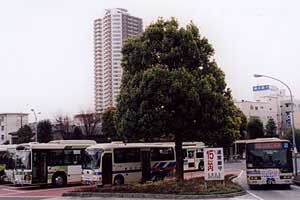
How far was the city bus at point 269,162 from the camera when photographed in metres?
23.5

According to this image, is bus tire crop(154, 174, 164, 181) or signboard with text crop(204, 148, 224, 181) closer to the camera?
signboard with text crop(204, 148, 224, 181)

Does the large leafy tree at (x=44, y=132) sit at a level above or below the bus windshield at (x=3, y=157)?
above

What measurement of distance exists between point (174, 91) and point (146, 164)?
10.1 metres

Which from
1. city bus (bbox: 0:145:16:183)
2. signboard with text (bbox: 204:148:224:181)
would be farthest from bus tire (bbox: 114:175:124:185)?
signboard with text (bbox: 204:148:224:181)

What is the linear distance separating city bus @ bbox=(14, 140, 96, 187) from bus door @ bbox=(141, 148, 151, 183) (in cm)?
467

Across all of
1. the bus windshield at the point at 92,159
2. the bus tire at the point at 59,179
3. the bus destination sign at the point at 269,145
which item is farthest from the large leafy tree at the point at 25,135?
the bus destination sign at the point at 269,145

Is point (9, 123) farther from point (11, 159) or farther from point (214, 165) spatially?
point (214, 165)

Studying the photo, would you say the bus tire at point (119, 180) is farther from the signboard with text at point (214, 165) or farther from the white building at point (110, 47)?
the white building at point (110, 47)

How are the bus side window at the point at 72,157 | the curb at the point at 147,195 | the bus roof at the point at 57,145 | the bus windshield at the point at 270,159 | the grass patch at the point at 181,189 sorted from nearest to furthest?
the curb at the point at 147,195 < the grass patch at the point at 181,189 < the bus windshield at the point at 270,159 < the bus roof at the point at 57,145 < the bus side window at the point at 72,157

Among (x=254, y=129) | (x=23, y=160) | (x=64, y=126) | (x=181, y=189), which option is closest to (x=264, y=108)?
(x=254, y=129)

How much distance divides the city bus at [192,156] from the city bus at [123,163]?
1060 centimetres

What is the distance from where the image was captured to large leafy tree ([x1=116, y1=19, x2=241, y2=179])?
22.2 metres

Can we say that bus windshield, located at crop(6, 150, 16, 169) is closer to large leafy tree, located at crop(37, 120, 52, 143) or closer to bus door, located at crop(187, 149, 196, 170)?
bus door, located at crop(187, 149, 196, 170)

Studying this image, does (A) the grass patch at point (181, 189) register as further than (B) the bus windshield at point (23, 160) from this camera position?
No
